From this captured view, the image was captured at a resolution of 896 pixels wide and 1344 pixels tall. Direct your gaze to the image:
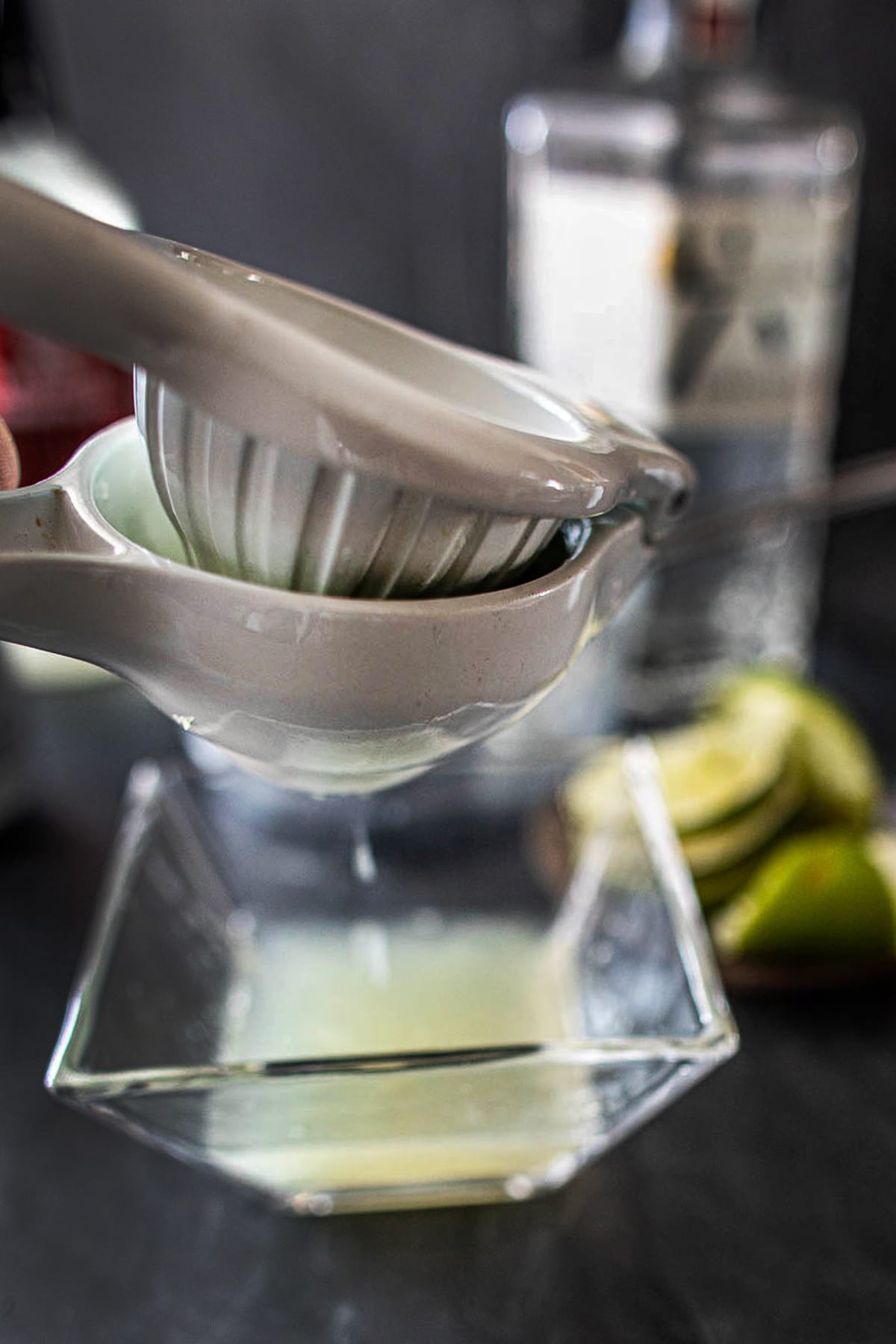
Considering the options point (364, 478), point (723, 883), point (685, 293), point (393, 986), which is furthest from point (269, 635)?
point (685, 293)

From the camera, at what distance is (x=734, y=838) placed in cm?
51

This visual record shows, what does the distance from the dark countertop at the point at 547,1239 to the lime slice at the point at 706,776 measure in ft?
0.27

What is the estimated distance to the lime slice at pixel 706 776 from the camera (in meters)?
0.47

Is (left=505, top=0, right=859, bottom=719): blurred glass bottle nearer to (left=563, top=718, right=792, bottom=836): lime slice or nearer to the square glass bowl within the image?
(left=563, top=718, right=792, bottom=836): lime slice

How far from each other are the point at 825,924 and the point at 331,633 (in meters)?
0.27

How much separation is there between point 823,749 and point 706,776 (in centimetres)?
5

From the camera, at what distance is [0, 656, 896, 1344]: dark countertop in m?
0.37

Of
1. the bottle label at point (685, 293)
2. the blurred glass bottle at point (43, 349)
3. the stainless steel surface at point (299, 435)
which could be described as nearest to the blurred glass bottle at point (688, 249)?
the bottle label at point (685, 293)

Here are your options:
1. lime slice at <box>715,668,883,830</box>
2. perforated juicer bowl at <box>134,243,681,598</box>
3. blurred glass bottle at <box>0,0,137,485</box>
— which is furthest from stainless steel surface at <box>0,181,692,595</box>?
blurred glass bottle at <box>0,0,137,485</box>

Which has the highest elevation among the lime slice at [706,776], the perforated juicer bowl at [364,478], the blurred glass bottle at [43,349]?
the perforated juicer bowl at [364,478]

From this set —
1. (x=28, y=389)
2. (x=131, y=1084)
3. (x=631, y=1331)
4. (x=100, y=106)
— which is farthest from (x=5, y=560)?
(x=100, y=106)

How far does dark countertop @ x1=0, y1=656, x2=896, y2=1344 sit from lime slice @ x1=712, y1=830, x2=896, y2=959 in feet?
0.08

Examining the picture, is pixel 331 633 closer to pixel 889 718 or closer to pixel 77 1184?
pixel 77 1184

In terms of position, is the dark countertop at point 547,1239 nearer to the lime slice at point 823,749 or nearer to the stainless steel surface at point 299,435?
the lime slice at point 823,749
